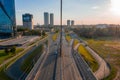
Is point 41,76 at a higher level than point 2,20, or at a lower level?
lower

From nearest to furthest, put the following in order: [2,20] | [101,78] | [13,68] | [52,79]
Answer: [52,79], [101,78], [13,68], [2,20]

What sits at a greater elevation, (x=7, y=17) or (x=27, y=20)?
(x=27, y=20)

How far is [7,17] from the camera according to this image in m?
72.2

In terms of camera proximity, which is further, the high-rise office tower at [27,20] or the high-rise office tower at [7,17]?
the high-rise office tower at [27,20]

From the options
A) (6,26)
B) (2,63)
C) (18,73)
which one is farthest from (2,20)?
(18,73)

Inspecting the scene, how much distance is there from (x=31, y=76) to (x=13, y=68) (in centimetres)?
1024

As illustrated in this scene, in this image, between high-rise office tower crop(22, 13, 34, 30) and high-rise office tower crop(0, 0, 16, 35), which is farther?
high-rise office tower crop(22, 13, 34, 30)

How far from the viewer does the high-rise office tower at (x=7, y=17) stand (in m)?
69.5

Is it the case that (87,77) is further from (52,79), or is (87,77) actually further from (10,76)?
(10,76)

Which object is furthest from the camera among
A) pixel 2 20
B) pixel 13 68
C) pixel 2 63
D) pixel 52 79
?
pixel 2 20

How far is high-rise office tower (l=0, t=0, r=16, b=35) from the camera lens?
6950cm

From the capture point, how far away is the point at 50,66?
1011 inches

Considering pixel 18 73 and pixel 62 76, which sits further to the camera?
pixel 18 73

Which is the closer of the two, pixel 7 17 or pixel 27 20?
pixel 7 17
